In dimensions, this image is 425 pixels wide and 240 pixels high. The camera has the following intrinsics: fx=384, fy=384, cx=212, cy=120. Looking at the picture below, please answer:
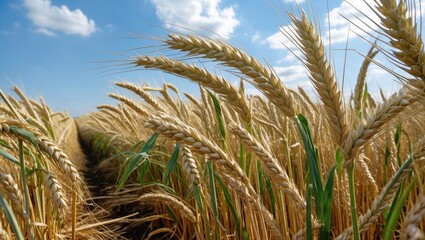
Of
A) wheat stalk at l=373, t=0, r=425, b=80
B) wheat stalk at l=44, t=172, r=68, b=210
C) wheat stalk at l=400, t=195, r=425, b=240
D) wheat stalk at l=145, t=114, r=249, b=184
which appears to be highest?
wheat stalk at l=373, t=0, r=425, b=80

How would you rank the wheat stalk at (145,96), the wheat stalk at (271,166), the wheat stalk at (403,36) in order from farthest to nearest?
1. the wheat stalk at (145,96)
2. the wheat stalk at (271,166)
3. the wheat stalk at (403,36)

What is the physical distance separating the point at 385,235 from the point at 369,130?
1.31ft

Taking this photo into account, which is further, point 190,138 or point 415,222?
point 190,138

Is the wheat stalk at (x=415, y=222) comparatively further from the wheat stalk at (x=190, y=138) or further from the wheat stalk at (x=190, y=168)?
the wheat stalk at (x=190, y=168)

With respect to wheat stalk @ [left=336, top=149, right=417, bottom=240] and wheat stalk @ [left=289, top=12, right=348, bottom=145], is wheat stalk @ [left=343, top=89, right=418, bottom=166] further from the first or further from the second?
wheat stalk @ [left=336, top=149, right=417, bottom=240]

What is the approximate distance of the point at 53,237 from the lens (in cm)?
213

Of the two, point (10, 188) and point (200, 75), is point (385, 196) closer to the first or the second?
point (200, 75)

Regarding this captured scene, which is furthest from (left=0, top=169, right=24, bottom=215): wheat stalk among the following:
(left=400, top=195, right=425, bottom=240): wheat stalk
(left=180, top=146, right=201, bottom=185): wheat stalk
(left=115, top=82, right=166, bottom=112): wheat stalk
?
(left=400, top=195, right=425, bottom=240): wheat stalk

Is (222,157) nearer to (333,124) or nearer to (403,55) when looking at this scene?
(333,124)

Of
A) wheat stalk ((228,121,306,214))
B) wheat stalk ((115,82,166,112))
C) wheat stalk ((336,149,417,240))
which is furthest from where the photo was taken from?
wheat stalk ((115,82,166,112))

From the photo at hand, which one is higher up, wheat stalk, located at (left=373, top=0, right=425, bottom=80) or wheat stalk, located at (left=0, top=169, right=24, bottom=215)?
wheat stalk, located at (left=373, top=0, right=425, bottom=80)

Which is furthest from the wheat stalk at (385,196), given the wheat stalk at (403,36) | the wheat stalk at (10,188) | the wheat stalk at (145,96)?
the wheat stalk at (145,96)

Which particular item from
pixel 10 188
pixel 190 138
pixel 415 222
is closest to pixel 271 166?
pixel 190 138

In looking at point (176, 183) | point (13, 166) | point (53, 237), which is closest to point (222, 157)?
→ point (53, 237)
